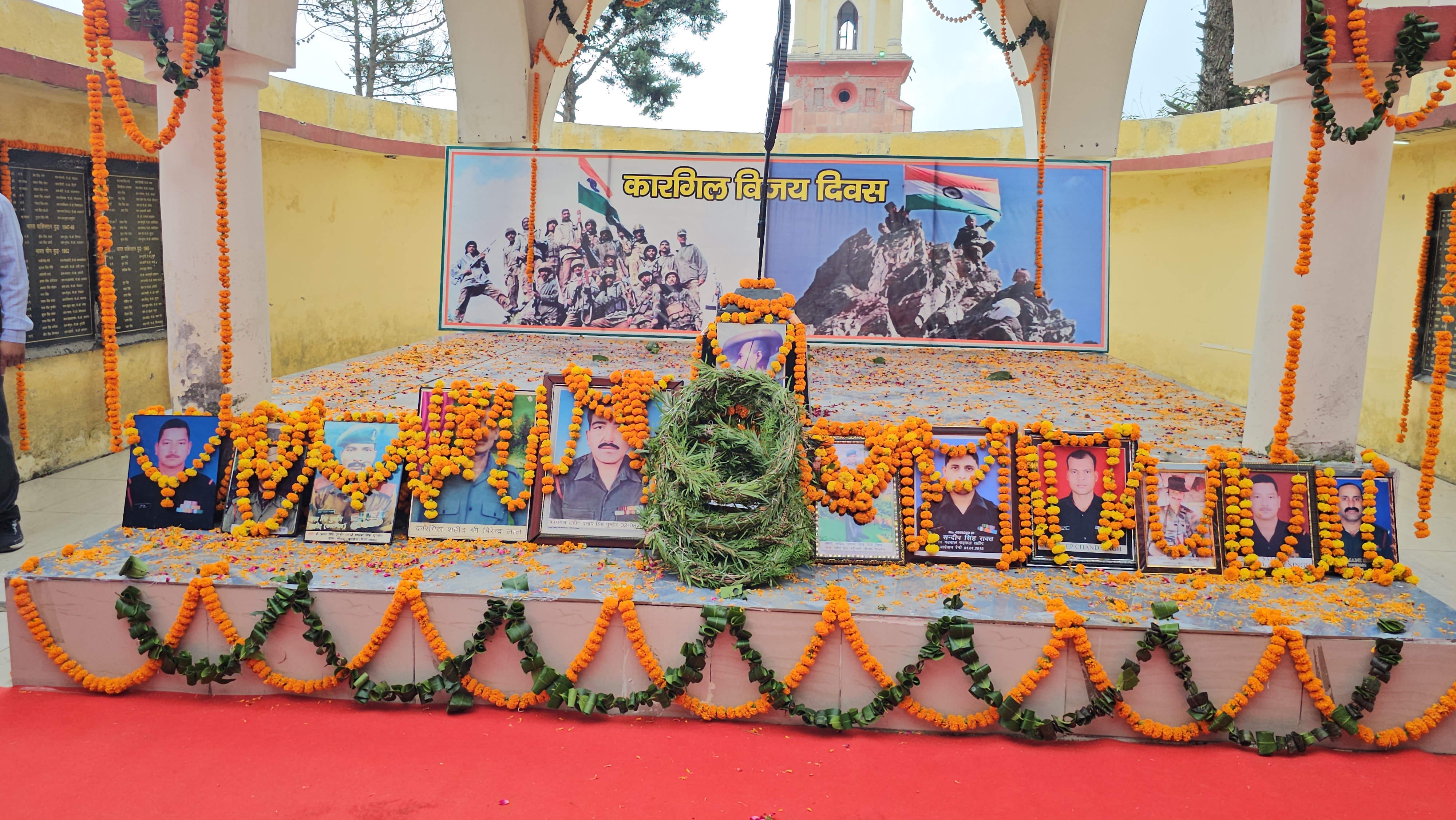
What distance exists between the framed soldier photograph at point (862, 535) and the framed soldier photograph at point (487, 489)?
1.22 m

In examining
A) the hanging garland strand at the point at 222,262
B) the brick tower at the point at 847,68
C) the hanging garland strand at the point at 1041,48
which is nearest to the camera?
the hanging garland strand at the point at 222,262

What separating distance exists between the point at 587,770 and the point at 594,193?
460cm

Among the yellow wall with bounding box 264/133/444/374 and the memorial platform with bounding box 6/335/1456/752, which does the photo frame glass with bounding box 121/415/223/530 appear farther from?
the yellow wall with bounding box 264/133/444/374

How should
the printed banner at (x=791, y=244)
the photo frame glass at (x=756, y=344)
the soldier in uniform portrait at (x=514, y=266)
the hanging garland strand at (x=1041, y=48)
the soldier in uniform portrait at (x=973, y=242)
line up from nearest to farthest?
the photo frame glass at (x=756, y=344) < the printed banner at (x=791, y=244) < the soldier in uniform portrait at (x=973, y=242) < the soldier in uniform portrait at (x=514, y=266) < the hanging garland strand at (x=1041, y=48)

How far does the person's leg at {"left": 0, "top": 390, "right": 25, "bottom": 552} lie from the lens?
15.1 feet

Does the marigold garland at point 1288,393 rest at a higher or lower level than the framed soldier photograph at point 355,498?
higher

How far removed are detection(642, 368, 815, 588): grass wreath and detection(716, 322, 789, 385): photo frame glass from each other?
576 mm

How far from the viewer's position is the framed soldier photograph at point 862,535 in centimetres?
381

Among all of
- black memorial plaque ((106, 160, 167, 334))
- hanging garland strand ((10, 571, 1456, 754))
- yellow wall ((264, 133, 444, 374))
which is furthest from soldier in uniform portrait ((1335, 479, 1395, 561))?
yellow wall ((264, 133, 444, 374))

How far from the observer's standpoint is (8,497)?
4652mm

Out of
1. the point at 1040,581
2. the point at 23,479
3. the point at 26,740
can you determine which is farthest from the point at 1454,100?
the point at 23,479

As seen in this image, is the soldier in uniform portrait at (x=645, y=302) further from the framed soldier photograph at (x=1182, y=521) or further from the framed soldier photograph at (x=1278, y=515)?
the framed soldier photograph at (x=1278, y=515)

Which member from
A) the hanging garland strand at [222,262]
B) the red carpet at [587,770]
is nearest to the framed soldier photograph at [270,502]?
the hanging garland strand at [222,262]

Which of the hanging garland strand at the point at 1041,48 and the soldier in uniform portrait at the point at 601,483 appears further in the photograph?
the hanging garland strand at the point at 1041,48
